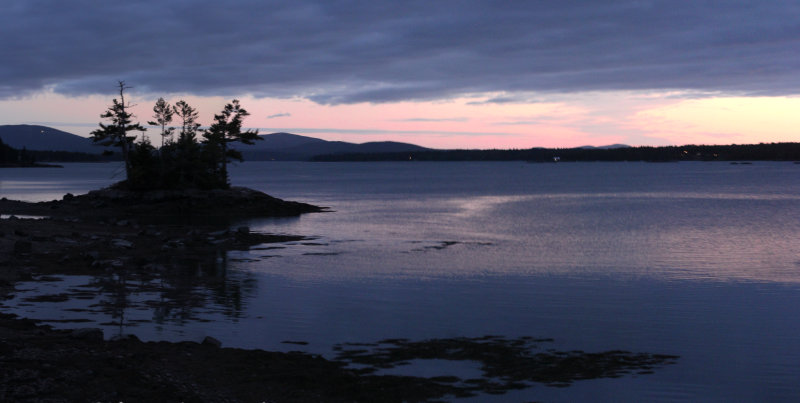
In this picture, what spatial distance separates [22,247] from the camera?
27094mm

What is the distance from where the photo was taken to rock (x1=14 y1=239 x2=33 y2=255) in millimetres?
26470

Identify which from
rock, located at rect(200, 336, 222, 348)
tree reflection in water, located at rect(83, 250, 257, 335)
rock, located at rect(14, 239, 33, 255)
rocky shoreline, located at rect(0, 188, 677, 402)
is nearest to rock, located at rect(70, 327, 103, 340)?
rocky shoreline, located at rect(0, 188, 677, 402)

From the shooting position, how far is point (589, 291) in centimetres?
2344

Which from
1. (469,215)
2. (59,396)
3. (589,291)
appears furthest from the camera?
(469,215)

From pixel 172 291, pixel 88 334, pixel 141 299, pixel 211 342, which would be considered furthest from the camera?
pixel 172 291

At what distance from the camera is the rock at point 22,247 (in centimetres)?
2647

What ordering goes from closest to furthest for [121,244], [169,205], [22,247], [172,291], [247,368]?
[247,368]
[172,291]
[22,247]
[121,244]
[169,205]

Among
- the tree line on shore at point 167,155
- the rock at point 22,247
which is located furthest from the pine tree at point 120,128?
the rock at point 22,247

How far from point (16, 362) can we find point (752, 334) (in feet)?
53.2

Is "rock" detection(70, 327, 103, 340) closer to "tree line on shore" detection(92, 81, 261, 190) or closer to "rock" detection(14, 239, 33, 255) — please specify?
"rock" detection(14, 239, 33, 255)

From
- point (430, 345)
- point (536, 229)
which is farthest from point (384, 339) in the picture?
point (536, 229)

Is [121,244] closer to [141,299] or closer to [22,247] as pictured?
[22,247]

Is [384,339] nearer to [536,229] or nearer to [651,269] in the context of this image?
[651,269]

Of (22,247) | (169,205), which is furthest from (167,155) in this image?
(22,247)
